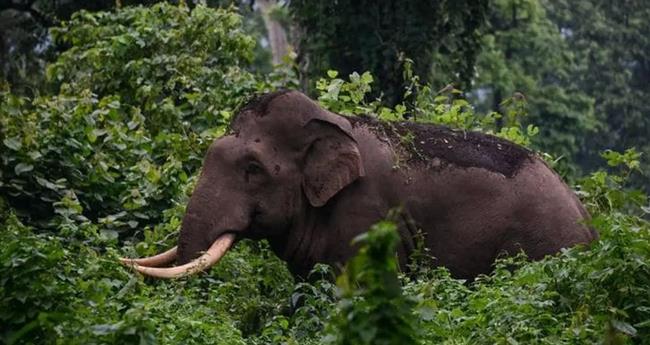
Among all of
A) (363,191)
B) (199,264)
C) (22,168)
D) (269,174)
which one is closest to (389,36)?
(22,168)

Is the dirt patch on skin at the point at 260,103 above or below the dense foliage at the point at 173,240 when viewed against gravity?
above

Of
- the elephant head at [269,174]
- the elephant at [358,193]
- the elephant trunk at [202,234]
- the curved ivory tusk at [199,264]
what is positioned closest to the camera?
the curved ivory tusk at [199,264]

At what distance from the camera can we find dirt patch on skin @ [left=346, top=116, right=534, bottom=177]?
1141cm

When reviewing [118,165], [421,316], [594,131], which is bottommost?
[594,131]

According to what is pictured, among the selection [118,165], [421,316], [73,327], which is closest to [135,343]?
[73,327]

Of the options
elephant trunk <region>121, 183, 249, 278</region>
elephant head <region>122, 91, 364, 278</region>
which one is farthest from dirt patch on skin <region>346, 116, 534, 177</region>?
elephant trunk <region>121, 183, 249, 278</region>

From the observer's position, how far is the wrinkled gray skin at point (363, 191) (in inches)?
436

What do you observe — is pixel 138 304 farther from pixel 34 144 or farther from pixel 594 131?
pixel 594 131

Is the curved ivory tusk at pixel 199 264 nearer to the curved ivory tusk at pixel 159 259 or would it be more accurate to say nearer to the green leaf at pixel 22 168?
the curved ivory tusk at pixel 159 259

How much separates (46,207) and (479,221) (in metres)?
3.03

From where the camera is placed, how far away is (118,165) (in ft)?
43.2

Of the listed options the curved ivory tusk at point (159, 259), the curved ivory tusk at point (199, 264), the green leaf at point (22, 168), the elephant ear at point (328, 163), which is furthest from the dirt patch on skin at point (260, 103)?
the green leaf at point (22, 168)

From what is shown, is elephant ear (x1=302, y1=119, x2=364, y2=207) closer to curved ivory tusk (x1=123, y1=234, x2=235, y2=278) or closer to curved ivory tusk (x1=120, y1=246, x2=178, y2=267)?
curved ivory tusk (x1=123, y1=234, x2=235, y2=278)

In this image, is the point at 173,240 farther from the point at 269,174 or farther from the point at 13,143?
the point at 13,143
